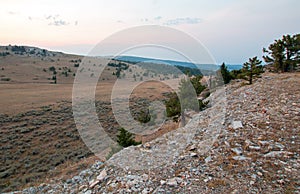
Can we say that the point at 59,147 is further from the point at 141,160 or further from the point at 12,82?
the point at 12,82

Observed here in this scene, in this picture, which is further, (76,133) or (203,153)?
(76,133)

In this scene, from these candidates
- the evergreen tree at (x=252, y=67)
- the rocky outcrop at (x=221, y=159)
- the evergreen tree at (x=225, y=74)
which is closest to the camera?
the rocky outcrop at (x=221, y=159)

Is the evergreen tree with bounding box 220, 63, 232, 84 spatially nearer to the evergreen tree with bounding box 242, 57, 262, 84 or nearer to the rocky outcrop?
the evergreen tree with bounding box 242, 57, 262, 84

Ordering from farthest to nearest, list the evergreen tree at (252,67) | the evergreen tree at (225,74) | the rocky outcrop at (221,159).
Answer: the evergreen tree at (225,74) < the evergreen tree at (252,67) < the rocky outcrop at (221,159)

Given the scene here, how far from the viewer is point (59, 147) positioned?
25219mm

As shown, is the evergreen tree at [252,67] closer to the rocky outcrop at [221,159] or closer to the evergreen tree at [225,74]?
the rocky outcrop at [221,159]

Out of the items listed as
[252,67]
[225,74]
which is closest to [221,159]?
[252,67]

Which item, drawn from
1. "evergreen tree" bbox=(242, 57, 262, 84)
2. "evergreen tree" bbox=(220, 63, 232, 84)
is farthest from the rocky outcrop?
"evergreen tree" bbox=(220, 63, 232, 84)

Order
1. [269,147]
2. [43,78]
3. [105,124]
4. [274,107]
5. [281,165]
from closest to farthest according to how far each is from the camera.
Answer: [281,165]
[269,147]
[274,107]
[105,124]
[43,78]

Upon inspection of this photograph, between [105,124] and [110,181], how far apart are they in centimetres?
2475

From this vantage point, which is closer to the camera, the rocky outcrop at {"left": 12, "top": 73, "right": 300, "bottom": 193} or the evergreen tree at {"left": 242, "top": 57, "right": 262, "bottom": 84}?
the rocky outcrop at {"left": 12, "top": 73, "right": 300, "bottom": 193}

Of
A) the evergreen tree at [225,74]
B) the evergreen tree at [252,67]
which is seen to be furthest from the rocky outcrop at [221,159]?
A: the evergreen tree at [225,74]

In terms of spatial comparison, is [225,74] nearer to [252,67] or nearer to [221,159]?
[252,67]

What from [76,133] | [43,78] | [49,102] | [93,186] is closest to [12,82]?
[43,78]
